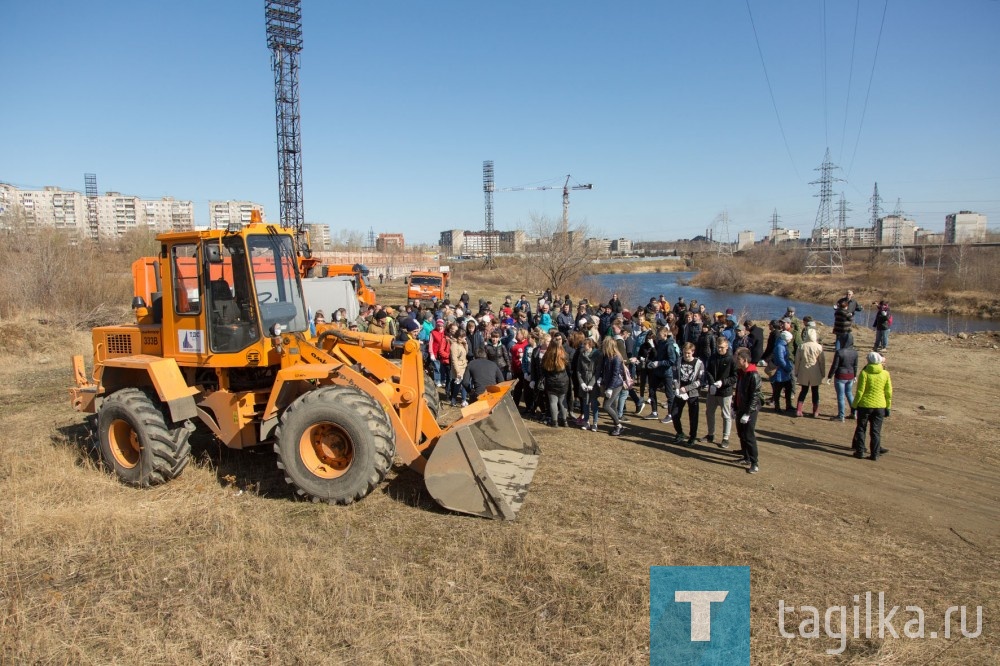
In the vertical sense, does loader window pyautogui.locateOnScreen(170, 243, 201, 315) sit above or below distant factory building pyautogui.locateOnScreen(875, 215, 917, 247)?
below

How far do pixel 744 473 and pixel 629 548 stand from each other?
3.00 metres

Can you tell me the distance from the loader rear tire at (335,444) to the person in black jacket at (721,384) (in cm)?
485

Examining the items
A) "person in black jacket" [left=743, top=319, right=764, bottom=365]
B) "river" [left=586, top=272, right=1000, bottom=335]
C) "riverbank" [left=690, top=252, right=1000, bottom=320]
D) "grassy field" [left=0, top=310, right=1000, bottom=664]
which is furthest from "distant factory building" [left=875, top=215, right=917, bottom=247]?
"grassy field" [left=0, top=310, right=1000, bottom=664]

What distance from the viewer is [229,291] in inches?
257

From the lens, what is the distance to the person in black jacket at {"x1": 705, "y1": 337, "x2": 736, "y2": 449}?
840cm

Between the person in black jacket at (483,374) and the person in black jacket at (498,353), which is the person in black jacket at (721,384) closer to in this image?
the person in black jacket at (483,374)

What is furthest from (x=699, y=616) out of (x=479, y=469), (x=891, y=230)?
(x=891, y=230)

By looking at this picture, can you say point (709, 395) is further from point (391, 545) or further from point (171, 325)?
point (171, 325)

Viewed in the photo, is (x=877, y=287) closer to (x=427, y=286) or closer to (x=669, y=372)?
(x=427, y=286)

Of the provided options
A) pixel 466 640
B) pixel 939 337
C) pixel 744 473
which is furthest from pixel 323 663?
pixel 939 337

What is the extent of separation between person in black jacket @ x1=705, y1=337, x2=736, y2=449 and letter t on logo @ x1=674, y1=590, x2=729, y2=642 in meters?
4.10

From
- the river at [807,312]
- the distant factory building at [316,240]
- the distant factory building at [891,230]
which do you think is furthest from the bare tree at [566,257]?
the distant factory building at [891,230]

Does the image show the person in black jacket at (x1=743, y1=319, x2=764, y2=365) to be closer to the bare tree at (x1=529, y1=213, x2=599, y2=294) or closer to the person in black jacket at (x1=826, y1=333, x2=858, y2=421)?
the person in black jacket at (x1=826, y1=333, x2=858, y2=421)

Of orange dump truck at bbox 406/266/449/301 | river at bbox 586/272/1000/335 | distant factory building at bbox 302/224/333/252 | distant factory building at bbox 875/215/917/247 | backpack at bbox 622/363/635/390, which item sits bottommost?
river at bbox 586/272/1000/335
